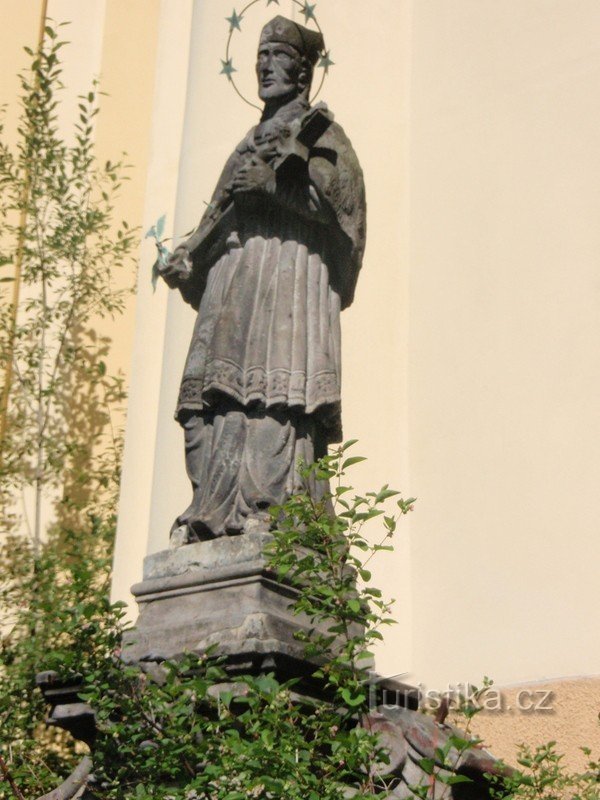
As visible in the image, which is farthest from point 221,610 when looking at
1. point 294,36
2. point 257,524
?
point 294,36

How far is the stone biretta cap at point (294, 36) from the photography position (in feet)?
19.1

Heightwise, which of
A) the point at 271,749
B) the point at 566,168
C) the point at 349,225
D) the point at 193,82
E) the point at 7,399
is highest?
the point at 193,82

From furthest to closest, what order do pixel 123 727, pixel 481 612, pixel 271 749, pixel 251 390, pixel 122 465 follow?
pixel 122 465 < pixel 481 612 < pixel 251 390 < pixel 123 727 < pixel 271 749

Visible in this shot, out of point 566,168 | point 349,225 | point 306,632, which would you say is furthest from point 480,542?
point 306,632

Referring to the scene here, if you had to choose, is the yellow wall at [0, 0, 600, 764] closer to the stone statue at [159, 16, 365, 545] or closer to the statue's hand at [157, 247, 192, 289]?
the stone statue at [159, 16, 365, 545]

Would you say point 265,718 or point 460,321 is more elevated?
point 460,321

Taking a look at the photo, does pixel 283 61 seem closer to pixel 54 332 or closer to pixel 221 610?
pixel 221 610

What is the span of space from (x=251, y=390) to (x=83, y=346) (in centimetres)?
485

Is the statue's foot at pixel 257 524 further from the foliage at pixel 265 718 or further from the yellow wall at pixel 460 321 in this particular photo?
the yellow wall at pixel 460 321

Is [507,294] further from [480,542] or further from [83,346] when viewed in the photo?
[83,346]

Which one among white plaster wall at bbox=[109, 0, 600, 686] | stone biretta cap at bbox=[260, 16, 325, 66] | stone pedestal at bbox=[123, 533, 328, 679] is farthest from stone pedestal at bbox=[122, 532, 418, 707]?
white plaster wall at bbox=[109, 0, 600, 686]

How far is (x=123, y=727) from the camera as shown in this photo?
4273 mm

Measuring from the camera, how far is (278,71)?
5.82 m

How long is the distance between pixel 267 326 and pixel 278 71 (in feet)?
3.22
